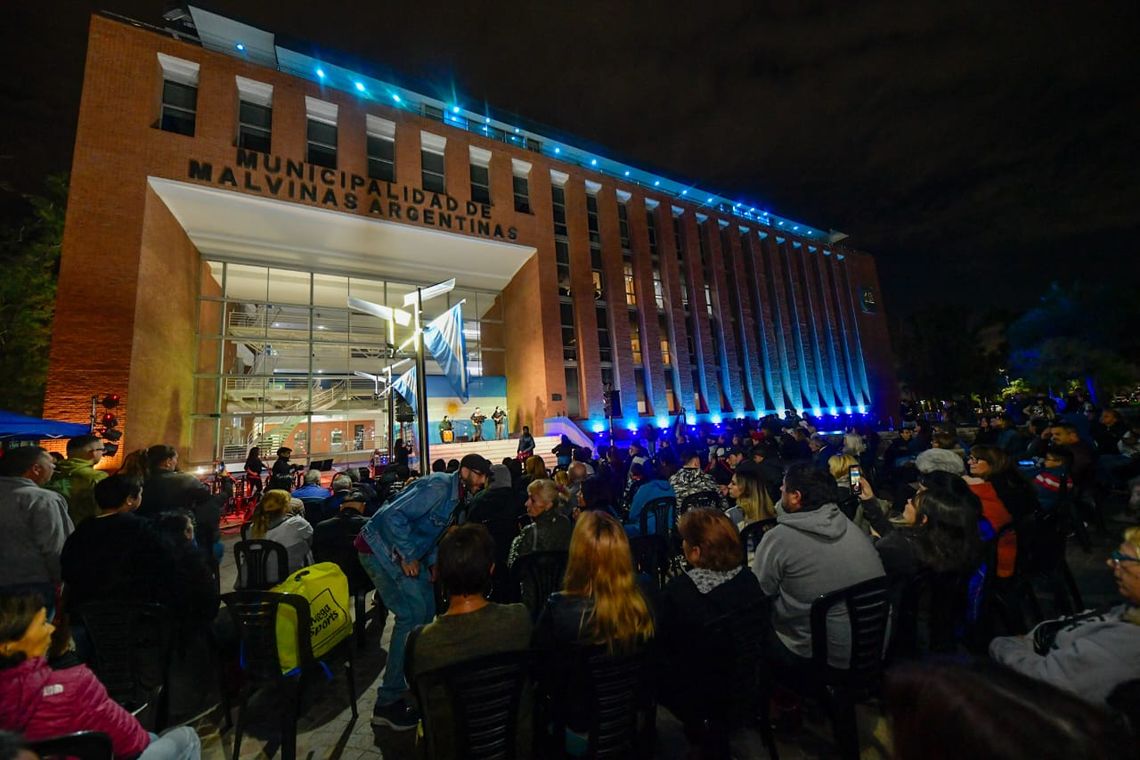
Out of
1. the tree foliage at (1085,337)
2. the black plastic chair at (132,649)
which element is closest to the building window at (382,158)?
the black plastic chair at (132,649)

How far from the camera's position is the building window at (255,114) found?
49.2 ft

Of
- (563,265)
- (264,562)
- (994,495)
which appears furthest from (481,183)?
(994,495)

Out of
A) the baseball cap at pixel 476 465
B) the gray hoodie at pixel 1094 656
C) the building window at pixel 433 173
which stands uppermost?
Result: the building window at pixel 433 173

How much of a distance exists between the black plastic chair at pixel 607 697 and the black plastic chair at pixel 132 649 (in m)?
2.49

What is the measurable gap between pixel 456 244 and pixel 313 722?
56.3 ft

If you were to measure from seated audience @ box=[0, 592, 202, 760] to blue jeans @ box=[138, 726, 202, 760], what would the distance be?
1 cm

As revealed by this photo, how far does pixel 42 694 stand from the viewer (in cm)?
167

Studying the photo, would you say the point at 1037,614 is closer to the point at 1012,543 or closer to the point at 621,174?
the point at 1012,543

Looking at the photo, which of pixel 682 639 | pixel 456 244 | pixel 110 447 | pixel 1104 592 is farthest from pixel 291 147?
pixel 1104 592

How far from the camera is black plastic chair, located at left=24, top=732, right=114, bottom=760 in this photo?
4.82 ft

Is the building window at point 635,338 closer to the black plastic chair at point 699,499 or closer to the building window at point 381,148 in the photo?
the building window at point 381,148

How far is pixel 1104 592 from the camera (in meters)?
4.29

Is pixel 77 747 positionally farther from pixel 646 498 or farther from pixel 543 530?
pixel 646 498

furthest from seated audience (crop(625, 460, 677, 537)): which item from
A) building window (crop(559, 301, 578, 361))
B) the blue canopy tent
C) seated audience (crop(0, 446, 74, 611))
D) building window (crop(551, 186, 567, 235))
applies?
building window (crop(551, 186, 567, 235))
